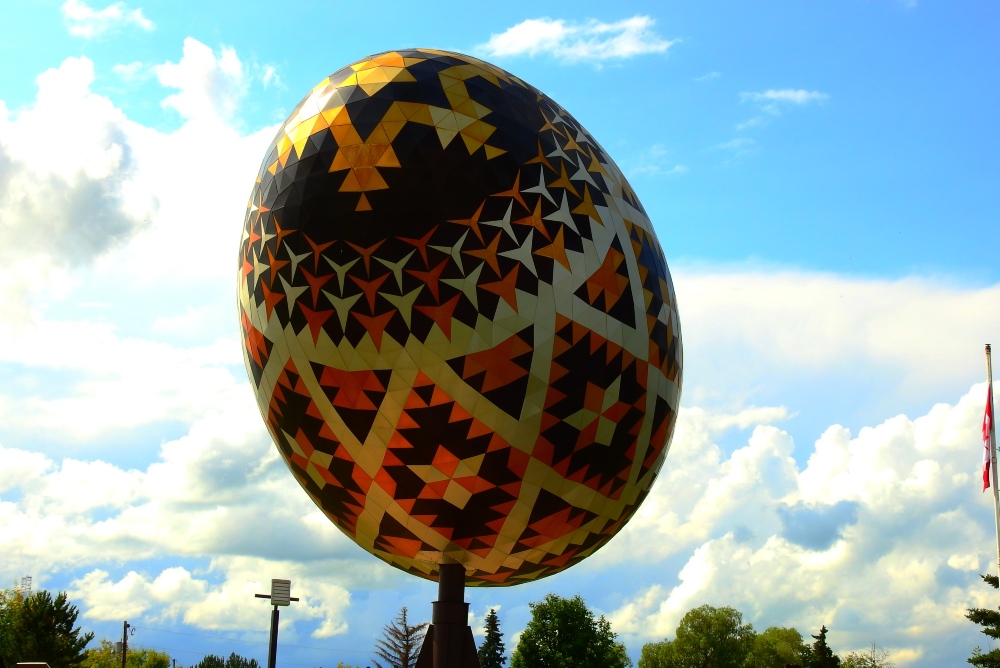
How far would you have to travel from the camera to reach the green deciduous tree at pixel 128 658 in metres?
95.3

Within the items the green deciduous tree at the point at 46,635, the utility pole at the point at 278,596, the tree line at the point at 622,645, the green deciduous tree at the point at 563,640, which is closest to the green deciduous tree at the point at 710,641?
the tree line at the point at 622,645

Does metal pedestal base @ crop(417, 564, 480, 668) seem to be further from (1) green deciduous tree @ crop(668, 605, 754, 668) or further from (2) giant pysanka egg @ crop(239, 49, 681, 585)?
(1) green deciduous tree @ crop(668, 605, 754, 668)

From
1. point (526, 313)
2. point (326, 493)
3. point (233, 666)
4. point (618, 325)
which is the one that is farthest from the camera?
point (233, 666)

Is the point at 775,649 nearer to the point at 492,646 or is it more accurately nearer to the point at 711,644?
the point at 711,644

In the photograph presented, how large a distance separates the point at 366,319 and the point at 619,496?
7373mm

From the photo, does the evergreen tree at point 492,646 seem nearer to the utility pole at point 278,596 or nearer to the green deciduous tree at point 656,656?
the green deciduous tree at point 656,656

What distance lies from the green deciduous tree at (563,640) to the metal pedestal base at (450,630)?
40.8 metres

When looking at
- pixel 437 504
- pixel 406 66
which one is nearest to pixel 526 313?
pixel 437 504

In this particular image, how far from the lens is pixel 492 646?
7738 cm

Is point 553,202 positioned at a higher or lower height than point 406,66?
lower

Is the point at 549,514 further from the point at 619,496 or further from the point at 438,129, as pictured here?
the point at 438,129

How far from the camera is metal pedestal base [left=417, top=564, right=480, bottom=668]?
68.2 feet

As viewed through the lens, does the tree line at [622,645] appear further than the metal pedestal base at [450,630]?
Yes

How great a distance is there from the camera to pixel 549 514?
20266mm
